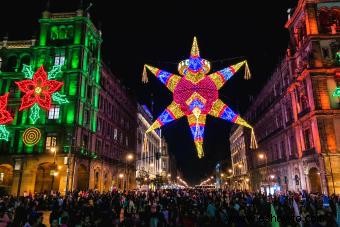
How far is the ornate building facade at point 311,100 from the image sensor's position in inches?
1349

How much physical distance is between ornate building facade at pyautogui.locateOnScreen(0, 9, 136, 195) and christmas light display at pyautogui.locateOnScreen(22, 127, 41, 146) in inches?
8.6

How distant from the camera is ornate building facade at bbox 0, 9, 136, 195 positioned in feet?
137

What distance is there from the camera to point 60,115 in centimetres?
4338

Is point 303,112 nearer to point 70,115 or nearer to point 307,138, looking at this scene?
point 307,138

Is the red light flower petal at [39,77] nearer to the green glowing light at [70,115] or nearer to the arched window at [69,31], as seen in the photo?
the green glowing light at [70,115]

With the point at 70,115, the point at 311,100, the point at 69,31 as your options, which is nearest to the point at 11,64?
the point at 69,31

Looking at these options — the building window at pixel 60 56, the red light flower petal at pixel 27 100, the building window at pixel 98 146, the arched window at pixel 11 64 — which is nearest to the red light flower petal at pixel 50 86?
the red light flower petal at pixel 27 100

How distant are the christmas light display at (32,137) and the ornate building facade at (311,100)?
103 feet

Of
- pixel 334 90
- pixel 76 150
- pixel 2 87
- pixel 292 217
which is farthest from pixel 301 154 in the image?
pixel 2 87

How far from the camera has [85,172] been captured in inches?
1779

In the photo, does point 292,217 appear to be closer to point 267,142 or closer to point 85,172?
point 85,172

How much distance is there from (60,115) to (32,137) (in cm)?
740

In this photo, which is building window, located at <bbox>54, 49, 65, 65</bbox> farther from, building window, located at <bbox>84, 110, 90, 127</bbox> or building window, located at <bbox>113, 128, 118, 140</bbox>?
building window, located at <bbox>113, 128, 118, 140</bbox>

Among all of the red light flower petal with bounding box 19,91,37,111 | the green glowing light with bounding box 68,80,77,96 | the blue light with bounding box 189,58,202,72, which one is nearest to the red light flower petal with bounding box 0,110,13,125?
the red light flower petal with bounding box 19,91,37,111
